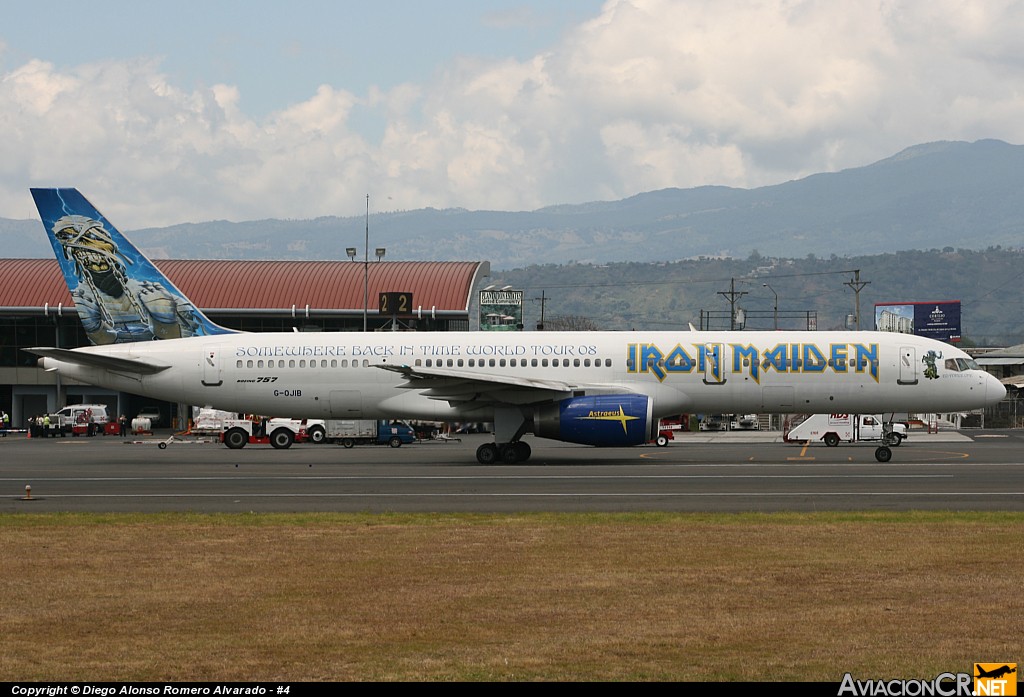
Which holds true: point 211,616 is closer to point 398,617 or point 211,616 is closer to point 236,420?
point 398,617

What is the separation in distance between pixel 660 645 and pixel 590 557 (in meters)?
5.63

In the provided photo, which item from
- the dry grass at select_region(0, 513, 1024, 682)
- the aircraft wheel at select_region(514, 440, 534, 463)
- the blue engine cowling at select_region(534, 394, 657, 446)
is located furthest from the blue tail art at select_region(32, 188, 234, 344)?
the dry grass at select_region(0, 513, 1024, 682)

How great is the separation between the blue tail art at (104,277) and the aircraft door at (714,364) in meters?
18.1

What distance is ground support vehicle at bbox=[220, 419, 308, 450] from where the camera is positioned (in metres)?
53.7

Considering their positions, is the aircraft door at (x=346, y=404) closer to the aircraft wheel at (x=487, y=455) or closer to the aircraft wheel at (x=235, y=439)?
the aircraft wheel at (x=487, y=455)

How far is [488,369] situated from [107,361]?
12565 mm

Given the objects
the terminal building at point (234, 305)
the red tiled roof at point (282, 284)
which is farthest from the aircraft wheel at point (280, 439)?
the red tiled roof at point (282, 284)

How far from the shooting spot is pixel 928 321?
134625mm

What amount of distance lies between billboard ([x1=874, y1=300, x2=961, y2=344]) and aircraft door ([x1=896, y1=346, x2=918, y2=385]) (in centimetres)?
9383

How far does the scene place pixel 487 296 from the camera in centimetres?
10962

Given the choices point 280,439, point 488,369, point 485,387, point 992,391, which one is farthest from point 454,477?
point 280,439

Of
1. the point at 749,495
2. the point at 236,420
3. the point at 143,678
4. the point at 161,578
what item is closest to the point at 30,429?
the point at 236,420

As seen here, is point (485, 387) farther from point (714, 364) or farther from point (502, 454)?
point (714, 364)

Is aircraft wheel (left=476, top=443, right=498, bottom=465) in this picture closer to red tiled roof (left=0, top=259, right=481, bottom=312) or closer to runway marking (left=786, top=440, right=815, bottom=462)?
runway marking (left=786, top=440, right=815, bottom=462)
